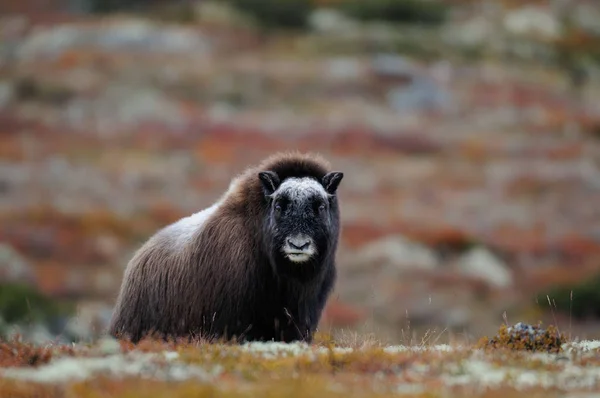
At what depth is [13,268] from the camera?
4284cm

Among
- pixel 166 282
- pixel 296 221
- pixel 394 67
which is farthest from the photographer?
pixel 394 67

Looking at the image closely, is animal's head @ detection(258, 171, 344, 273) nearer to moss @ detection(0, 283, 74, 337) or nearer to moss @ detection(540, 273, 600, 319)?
moss @ detection(0, 283, 74, 337)

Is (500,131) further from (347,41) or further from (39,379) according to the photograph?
(39,379)

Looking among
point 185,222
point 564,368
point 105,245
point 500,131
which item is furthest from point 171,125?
point 564,368

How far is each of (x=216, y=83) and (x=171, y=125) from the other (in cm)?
874

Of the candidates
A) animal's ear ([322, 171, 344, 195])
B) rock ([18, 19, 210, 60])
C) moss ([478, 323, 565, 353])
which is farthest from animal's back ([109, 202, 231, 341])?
rock ([18, 19, 210, 60])

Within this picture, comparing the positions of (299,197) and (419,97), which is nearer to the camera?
(299,197)

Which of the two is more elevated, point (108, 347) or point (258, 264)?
point (258, 264)

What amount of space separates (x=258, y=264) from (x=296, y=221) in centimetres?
74

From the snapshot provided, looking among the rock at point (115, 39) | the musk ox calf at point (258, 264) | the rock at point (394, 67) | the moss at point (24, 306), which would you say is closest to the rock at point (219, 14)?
the rock at point (115, 39)

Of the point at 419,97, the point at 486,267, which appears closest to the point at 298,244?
the point at 486,267

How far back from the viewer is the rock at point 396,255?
1725 inches

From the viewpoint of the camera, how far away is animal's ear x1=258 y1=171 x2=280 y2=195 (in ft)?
37.8

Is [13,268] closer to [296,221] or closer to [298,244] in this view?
[296,221]
